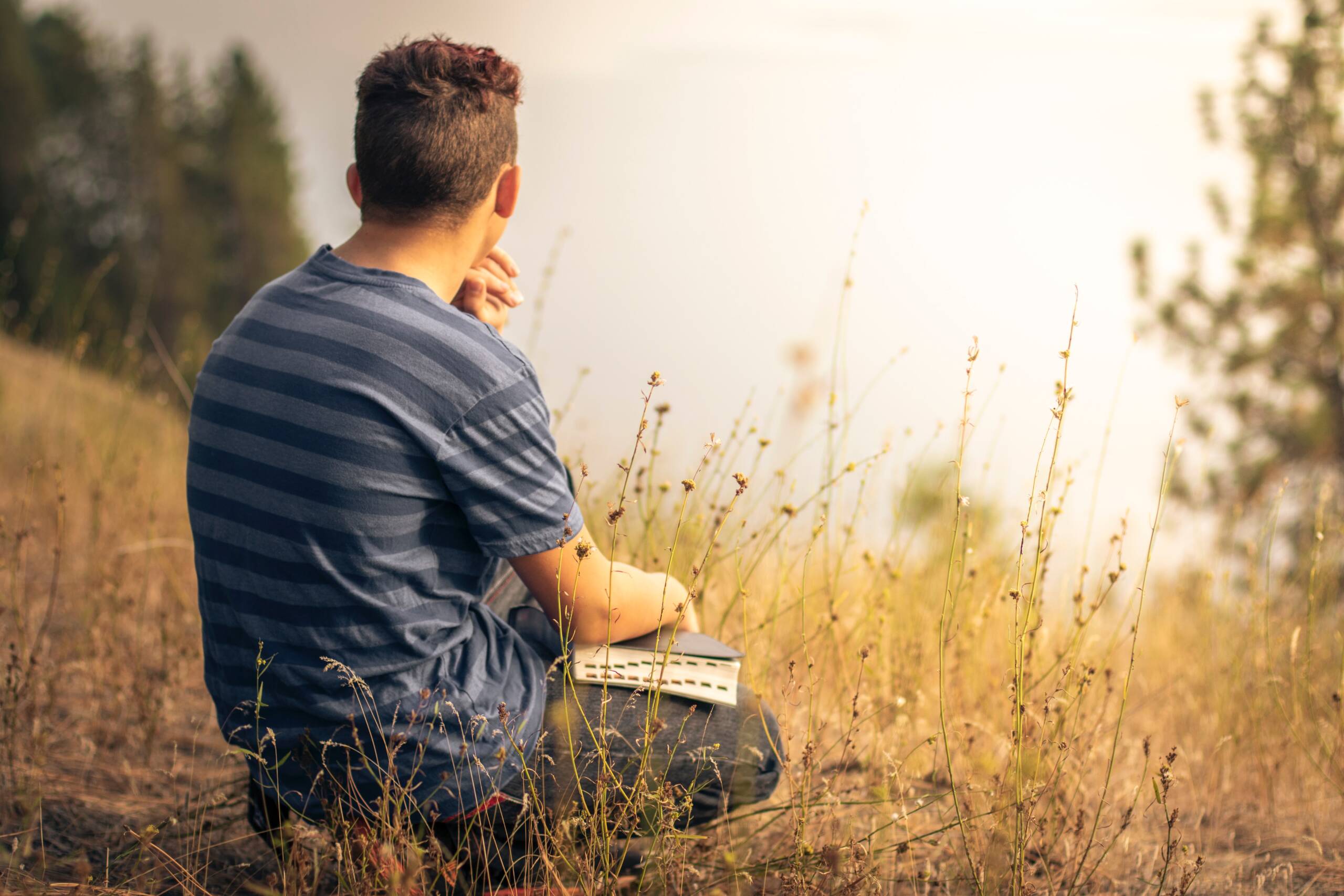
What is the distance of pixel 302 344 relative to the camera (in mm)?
1286

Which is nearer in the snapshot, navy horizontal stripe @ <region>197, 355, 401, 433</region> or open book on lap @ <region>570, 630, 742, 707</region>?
navy horizontal stripe @ <region>197, 355, 401, 433</region>

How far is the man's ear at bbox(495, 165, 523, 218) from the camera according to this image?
150 cm

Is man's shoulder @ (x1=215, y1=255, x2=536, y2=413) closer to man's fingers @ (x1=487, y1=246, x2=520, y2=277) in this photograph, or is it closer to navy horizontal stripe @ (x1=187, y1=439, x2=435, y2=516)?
navy horizontal stripe @ (x1=187, y1=439, x2=435, y2=516)

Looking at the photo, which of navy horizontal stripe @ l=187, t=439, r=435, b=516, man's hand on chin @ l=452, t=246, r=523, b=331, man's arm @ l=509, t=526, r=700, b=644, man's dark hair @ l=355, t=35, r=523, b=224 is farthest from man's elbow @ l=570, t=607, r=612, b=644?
man's dark hair @ l=355, t=35, r=523, b=224

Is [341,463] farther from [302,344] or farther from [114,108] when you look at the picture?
[114,108]

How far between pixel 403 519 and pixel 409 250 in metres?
0.43

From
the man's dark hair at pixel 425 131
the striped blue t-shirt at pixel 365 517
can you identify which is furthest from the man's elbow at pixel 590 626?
the man's dark hair at pixel 425 131

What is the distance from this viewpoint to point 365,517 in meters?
1.27

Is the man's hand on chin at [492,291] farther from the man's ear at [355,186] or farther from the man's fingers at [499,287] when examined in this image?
the man's ear at [355,186]

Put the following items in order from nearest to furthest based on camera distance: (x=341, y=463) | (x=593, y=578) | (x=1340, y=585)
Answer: (x=341, y=463)
(x=593, y=578)
(x=1340, y=585)

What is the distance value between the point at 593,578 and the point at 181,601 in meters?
2.07

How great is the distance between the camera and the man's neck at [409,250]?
139 centimetres

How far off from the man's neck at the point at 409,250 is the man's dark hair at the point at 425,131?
2 cm

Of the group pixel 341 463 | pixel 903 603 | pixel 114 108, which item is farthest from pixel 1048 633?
pixel 114 108
